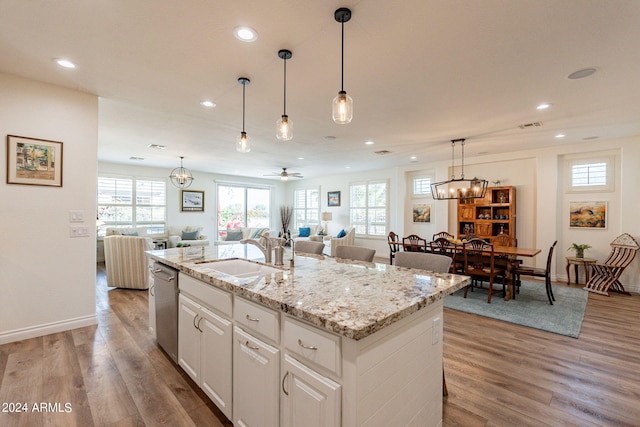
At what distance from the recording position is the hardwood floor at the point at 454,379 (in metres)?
1.83

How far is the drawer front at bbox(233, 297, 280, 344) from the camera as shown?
4.47ft

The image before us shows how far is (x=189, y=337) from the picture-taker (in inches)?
83.0

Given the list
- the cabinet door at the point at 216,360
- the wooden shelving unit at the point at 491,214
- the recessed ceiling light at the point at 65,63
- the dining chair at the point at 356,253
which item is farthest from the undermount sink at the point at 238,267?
the wooden shelving unit at the point at 491,214

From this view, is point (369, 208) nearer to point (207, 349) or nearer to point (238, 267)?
point (238, 267)

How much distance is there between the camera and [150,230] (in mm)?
8078

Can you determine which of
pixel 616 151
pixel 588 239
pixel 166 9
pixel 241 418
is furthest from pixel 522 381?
pixel 616 151

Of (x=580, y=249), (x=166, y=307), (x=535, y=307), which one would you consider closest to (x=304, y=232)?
(x=535, y=307)

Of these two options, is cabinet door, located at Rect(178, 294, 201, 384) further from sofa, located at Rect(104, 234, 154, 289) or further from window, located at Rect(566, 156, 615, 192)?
window, located at Rect(566, 156, 615, 192)

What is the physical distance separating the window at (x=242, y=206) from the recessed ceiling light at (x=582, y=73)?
8.98 metres

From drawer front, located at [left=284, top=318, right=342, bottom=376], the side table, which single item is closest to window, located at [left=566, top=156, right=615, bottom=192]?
the side table

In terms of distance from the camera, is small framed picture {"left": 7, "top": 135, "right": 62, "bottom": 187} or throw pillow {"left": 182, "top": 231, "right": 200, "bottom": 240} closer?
small framed picture {"left": 7, "top": 135, "right": 62, "bottom": 187}

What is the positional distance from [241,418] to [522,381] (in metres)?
2.11

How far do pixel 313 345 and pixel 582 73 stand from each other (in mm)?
3359

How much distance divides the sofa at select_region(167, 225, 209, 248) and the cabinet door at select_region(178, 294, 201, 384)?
5.86 meters
